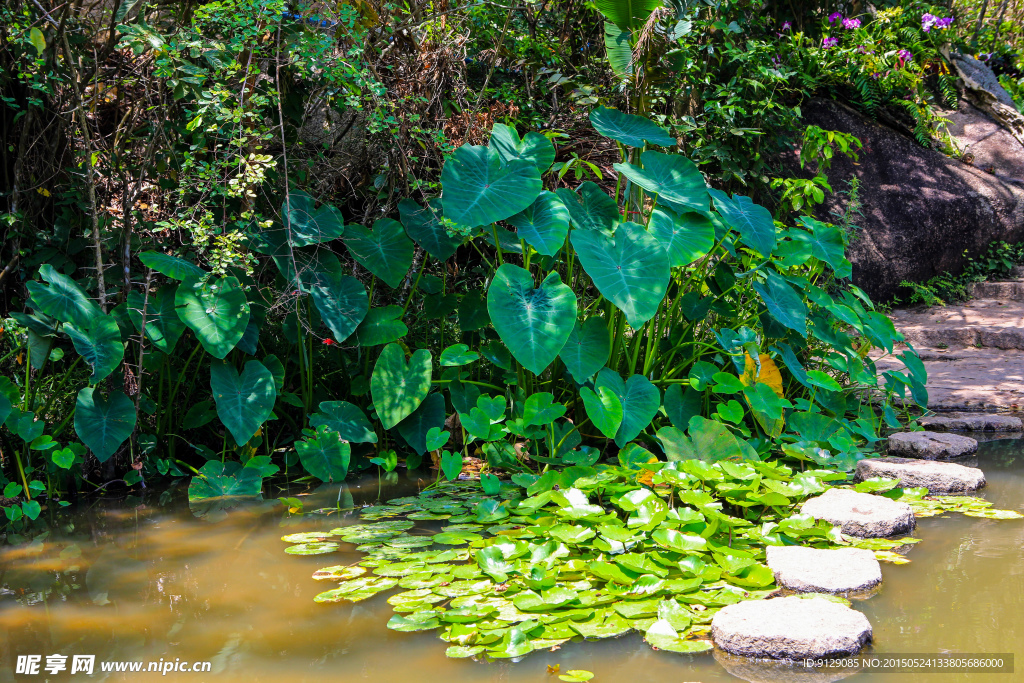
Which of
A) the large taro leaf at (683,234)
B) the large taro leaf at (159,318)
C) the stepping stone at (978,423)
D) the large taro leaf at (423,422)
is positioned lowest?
the stepping stone at (978,423)

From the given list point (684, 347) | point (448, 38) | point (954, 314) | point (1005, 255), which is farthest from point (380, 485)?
point (1005, 255)

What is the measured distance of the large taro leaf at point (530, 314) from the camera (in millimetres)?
2502

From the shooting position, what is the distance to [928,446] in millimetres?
3025

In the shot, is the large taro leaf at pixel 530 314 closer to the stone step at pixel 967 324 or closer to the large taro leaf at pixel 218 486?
the large taro leaf at pixel 218 486

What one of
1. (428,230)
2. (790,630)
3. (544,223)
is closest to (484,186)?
(544,223)

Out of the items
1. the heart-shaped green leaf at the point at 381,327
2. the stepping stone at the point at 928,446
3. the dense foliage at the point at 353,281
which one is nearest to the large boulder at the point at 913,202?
the dense foliage at the point at 353,281

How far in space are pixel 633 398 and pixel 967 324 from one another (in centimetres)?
397

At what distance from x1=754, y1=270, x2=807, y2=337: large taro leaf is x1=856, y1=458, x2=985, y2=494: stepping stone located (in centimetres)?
58

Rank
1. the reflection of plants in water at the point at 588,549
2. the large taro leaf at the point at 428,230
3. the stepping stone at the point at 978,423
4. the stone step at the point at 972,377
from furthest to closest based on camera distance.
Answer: the stone step at the point at 972,377, the stepping stone at the point at 978,423, the large taro leaf at the point at 428,230, the reflection of plants in water at the point at 588,549

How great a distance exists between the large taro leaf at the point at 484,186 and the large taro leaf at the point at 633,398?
27.7 inches

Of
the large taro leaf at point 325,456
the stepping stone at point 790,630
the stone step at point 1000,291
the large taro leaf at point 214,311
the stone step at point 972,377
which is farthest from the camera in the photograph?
the stone step at point 1000,291

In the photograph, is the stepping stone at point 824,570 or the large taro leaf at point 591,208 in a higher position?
the large taro leaf at point 591,208

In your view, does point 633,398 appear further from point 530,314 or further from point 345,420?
point 345,420

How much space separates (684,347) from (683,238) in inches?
21.6
